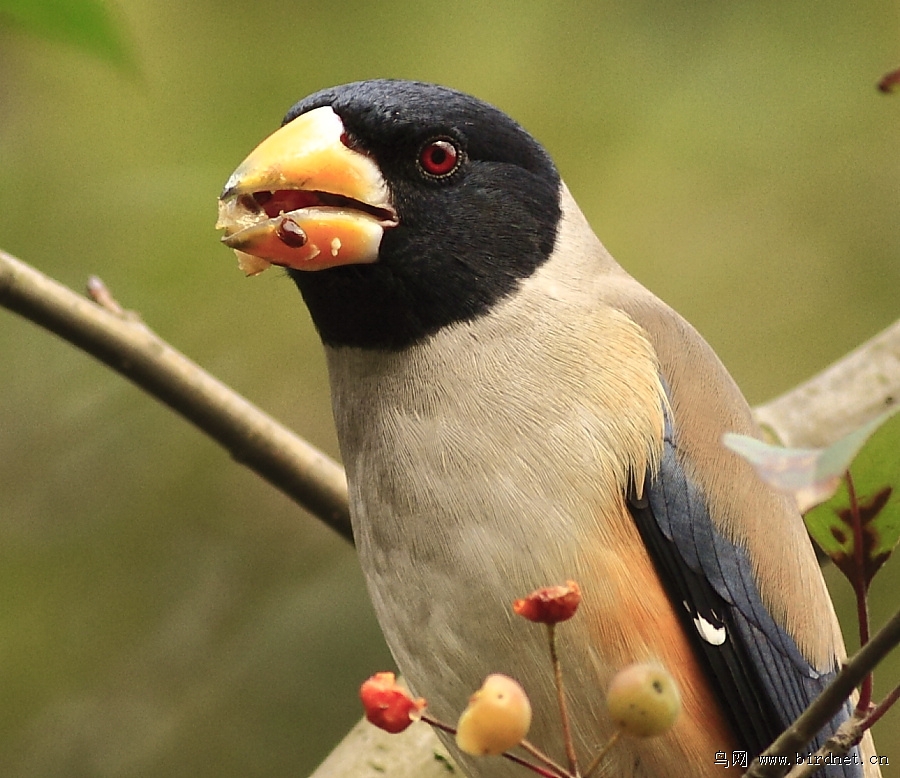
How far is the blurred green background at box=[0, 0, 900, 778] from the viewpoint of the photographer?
158 inches

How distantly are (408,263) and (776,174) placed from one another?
11.8ft

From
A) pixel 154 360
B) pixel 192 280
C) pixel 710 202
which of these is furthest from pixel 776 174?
pixel 154 360

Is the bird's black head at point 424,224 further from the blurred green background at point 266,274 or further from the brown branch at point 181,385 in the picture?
the blurred green background at point 266,274

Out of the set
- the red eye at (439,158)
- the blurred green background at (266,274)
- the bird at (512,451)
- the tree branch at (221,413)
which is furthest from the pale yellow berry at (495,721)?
the blurred green background at (266,274)

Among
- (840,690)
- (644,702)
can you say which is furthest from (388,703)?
(840,690)

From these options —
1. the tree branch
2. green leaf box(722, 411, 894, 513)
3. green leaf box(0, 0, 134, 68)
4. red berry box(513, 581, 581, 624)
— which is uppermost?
green leaf box(0, 0, 134, 68)

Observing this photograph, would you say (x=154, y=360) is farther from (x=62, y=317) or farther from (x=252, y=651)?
(x=252, y=651)

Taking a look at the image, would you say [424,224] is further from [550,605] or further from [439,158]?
[550,605]

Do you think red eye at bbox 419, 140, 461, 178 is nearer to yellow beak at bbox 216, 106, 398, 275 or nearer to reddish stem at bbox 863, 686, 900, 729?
yellow beak at bbox 216, 106, 398, 275

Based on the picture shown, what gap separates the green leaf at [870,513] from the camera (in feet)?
4.42

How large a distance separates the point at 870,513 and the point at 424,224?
967mm

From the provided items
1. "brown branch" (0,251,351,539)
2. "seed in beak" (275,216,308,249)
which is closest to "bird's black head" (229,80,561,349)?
"seed in beak" (275,216,308,249)

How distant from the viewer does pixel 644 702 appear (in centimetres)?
120

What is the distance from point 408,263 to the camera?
204cm
